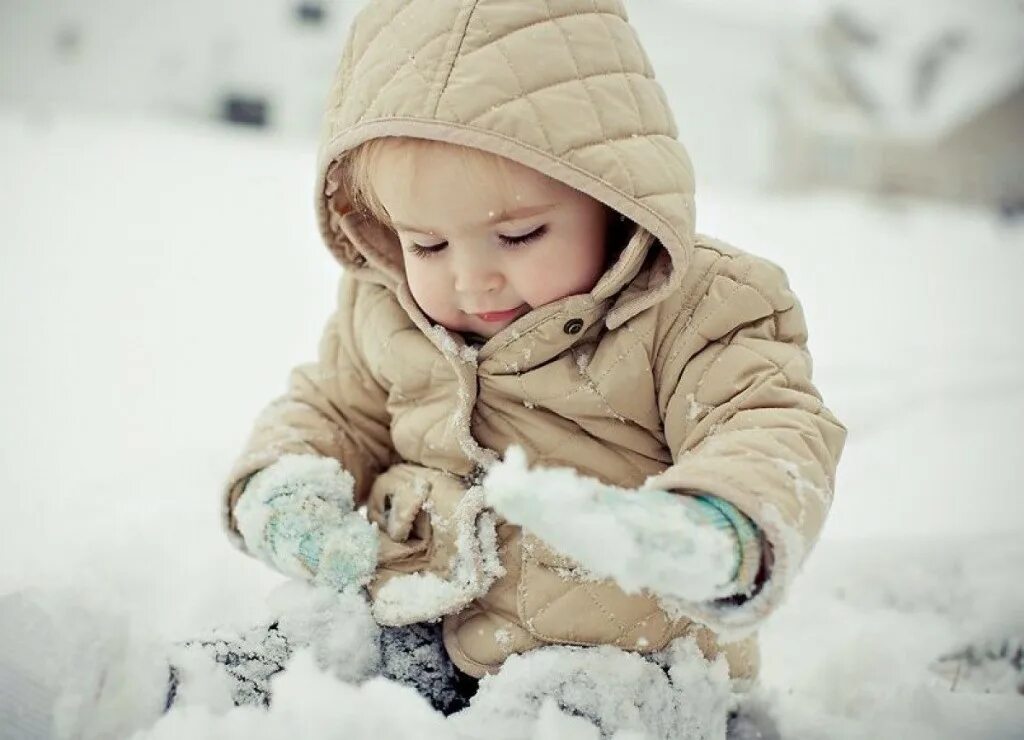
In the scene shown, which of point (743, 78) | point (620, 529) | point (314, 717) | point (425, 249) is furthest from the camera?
point (743, 78)

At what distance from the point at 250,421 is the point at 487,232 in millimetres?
1450

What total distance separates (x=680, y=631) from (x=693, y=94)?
11.0 metres

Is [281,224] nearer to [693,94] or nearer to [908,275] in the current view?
[908,275]

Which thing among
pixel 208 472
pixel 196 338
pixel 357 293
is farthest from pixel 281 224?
pixel 357 293

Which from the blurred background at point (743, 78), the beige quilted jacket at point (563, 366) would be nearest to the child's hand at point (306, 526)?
the beige quilted jacket at point (563, 366)

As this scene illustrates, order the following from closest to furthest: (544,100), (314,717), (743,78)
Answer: (314,717)
(544,100)
(743,78)

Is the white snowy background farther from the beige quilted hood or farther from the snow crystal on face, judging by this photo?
the beige quilted hood

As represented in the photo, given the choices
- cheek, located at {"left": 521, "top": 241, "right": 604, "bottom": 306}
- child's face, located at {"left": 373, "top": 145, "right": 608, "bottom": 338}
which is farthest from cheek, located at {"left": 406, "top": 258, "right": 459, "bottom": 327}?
cheek, located at {"left": 521, "top": 241, "right": 604, "bottom": 306}

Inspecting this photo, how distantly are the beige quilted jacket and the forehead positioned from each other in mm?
33

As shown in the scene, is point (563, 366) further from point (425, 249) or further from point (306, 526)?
point (306, 526)

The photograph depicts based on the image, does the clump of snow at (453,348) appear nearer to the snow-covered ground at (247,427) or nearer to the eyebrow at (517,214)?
the eyebrow at (517,214)

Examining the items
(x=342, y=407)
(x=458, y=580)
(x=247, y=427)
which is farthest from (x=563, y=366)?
(x=247, y=427)

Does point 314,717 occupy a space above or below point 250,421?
above

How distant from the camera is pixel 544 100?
33.5 inches
